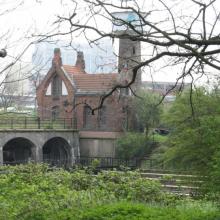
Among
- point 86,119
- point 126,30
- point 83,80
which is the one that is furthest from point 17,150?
point 126,30

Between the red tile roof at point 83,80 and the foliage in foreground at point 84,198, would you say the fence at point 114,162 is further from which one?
the foliage in foreground at point 84,198

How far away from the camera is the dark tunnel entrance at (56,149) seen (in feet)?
155

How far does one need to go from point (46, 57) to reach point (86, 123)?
37.5 m

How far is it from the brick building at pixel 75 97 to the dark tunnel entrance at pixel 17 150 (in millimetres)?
3636

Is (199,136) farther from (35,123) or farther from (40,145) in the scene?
(35,123)

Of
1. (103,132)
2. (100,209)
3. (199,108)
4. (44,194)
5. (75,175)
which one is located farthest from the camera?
(103,132)

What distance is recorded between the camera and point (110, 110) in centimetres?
4847

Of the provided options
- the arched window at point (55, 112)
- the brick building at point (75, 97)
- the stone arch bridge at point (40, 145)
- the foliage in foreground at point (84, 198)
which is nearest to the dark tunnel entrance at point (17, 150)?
the stone arch bridge at point (40, 145)

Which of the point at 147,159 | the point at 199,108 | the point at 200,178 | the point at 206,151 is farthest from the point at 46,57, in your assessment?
the point at 147,159

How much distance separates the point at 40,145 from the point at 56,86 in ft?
27.7

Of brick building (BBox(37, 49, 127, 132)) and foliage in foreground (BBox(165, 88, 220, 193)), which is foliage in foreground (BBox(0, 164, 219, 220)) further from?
brick building (BBox(37, 49, 127, 132))

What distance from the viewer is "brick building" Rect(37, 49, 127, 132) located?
48.1m

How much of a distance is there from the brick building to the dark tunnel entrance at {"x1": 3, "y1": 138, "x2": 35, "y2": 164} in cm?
364

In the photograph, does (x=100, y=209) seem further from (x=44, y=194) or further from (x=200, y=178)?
(x=200, y=178)
